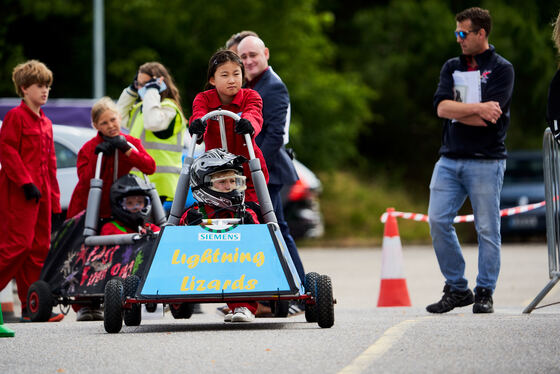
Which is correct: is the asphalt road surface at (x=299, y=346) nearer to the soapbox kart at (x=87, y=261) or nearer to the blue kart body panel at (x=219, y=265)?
the blue kart body panel at (x=219, y=265)

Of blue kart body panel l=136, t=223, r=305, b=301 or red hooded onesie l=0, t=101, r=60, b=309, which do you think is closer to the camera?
blue kart body panel l=136, t=223, r=305, b=301

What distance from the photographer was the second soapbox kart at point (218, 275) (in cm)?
776

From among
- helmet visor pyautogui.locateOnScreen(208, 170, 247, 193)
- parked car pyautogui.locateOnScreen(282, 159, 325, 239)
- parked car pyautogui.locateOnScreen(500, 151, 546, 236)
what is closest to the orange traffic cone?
helmet visor pyautogui.locateOnScreen(208, 170, 247, 193)

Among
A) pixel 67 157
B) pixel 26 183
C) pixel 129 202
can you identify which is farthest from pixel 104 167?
pixel 67 157

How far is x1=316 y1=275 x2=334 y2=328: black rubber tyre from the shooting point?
7934 millimetres

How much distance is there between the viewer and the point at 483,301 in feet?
31.9

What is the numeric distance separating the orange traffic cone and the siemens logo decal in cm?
405

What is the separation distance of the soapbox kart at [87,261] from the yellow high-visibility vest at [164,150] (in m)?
0.67

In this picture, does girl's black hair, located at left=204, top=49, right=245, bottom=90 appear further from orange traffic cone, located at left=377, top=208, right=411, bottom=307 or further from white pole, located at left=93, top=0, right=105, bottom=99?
white pole, located at left=93, top=0, right=105, bottom=99

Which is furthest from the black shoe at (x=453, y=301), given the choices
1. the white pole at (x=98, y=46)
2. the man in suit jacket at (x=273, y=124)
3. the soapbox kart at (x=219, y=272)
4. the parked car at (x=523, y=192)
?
the white pole at (x=98, y=46)

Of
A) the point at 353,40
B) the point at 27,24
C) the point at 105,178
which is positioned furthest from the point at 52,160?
the point at 353,40

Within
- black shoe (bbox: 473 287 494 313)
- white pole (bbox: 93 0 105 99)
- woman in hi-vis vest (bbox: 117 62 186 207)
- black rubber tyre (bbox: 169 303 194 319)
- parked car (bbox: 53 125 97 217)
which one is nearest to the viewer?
black rubber tyre (bbox: 169 303 194 319)

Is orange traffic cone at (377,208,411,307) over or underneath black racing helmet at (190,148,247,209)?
underneath

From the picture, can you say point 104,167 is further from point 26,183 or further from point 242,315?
point 242,315
